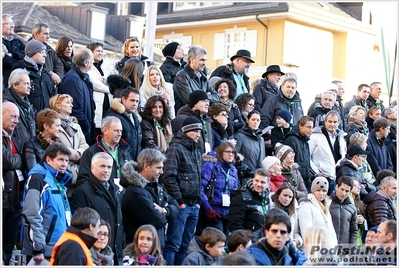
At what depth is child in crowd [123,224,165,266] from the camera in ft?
36.1

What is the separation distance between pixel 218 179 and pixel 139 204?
2.02 metres

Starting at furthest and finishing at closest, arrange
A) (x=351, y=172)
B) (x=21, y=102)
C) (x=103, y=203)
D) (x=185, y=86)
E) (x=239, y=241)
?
(x=351, y=172)
(x=185, y=86)
(x=21, y=102)
(x=239, y=241)
(x=103, y=203)

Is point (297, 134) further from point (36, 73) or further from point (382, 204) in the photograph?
point (36, 73)

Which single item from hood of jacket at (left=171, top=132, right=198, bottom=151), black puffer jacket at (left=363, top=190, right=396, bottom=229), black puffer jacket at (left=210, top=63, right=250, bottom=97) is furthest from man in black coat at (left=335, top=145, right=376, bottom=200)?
hood of jacket at (left=171, top=132, right=198, bottom=151)

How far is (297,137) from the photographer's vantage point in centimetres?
1585

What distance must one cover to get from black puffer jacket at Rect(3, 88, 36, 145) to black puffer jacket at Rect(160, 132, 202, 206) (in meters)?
1.82

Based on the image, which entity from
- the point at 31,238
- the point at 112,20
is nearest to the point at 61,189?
the point at 31,238

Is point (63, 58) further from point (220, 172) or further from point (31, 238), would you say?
point (31, 238)

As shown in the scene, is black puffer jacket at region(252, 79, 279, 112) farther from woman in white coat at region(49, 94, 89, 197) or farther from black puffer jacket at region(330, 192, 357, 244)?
woman in white coat at region(49, 94, 89, 197)

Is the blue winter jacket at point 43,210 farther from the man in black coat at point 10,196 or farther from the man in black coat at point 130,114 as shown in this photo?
the man in black coat at point 130,114

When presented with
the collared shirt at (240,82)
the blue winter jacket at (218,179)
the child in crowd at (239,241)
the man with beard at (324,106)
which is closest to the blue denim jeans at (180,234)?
the blue winter jacket at (218,179)

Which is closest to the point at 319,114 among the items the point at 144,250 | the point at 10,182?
the point at 144,250

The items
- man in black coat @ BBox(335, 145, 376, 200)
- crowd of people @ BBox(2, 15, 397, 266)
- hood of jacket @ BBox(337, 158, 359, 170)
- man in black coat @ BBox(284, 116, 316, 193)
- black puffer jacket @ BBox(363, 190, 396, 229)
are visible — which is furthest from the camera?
hood of jacket @ BBox(337, 158, 359, 170)

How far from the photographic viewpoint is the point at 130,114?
45.1 feet
